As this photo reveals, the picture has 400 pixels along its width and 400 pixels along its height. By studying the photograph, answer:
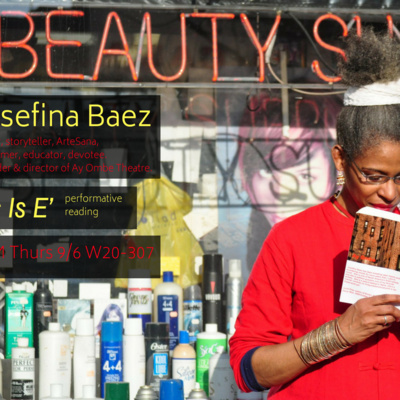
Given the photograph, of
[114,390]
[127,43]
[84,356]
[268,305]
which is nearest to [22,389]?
[84,356]

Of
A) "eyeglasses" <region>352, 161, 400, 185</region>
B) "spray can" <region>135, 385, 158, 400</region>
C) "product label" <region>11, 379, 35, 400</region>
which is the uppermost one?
"eyeglasses" <region>352, 161, 400, 185</region>

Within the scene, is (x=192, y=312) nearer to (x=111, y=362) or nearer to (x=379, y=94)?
(x=111, y=362)

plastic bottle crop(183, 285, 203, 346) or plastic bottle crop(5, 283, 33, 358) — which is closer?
plastic bottle crop(5, 283, 33, 358)

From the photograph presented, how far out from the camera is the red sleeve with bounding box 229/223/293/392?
4.44 ft

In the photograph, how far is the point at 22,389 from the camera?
9.73 ft

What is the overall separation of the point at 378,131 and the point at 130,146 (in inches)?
99.1

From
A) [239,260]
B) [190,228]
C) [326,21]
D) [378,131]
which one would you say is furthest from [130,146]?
[378,131]

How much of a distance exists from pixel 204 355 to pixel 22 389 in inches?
29.4

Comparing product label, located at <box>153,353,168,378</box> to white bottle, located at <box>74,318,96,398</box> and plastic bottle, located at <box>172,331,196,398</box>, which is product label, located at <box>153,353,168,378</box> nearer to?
plastic bottle, located at <box>172,331,196,398</box>

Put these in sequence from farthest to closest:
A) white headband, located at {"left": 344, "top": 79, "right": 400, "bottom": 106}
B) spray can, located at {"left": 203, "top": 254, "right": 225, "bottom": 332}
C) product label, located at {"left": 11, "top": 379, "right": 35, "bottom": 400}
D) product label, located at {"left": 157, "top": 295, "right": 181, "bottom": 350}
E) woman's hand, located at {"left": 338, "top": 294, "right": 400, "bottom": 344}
Result: spray can, located at {"left": 203, "top": 254, "right": 225, "bottom": 332}, product label, located at {"left": 157, "top": 295, "right": 181, "bottom": 350}, product label, located at {"left": 11, "top": 379, "right": 35, "bottom": 400}, white headband, located at {"left": 344, "top": 79, "right": 400, "bottom": 106}, woman's hand, located at {"left": 338, "top": 294, "right": 400, "bottom": 344}

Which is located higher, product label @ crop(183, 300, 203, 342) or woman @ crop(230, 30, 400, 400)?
woman @ crop(230, 30, 400, 400)

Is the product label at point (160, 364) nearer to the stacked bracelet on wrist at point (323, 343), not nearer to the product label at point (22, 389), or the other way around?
the product label at point (22, 389)

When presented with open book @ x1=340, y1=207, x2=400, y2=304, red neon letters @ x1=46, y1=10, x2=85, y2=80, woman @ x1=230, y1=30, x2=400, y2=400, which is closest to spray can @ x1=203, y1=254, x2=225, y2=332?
red neon letters @ x1=46, y1=10, x2=85, y2=80

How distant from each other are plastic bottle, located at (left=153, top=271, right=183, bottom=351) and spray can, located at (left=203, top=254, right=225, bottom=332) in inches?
5.0
